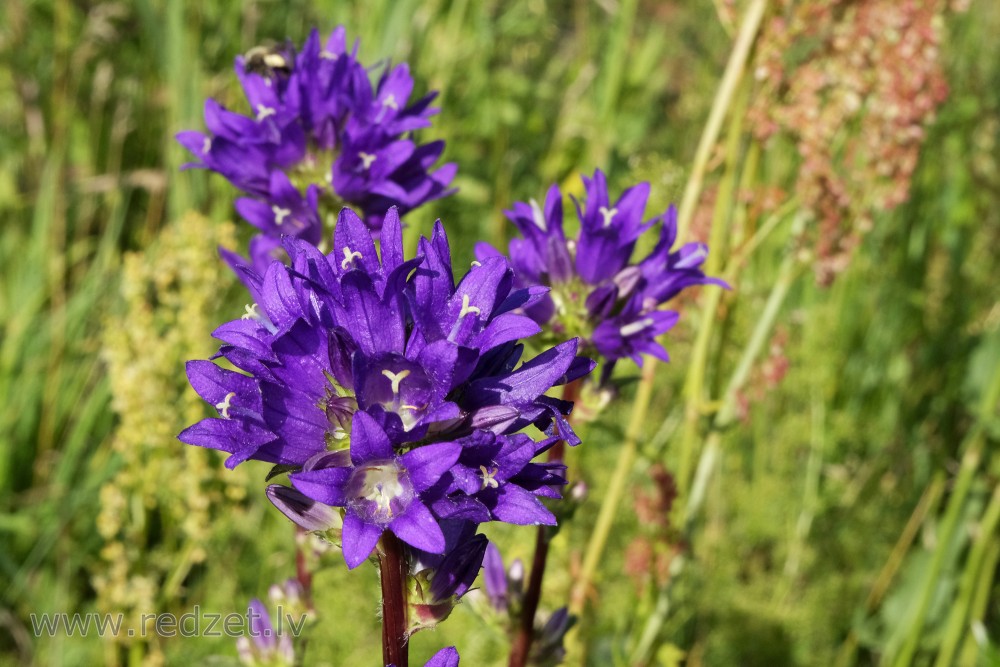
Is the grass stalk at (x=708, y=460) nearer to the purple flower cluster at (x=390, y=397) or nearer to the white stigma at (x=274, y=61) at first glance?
the purple flower cluster at (x=390, y=397)

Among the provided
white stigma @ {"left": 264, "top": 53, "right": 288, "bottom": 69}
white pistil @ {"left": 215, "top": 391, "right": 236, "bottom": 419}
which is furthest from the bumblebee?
white pistil @ {"left": 215, "top": 391, "right": 236, "bottom": 419}

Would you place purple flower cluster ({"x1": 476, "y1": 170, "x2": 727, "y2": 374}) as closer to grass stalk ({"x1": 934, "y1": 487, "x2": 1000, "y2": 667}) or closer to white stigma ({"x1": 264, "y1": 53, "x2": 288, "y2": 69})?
white stigma ({"x1": 264, "y1": 53, "x2": 288, "y2": 69})

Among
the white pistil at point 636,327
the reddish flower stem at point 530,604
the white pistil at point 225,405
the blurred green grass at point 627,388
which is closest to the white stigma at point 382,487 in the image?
the white pistil at point 225,405

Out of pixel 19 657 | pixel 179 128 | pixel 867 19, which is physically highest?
pixel 179 128

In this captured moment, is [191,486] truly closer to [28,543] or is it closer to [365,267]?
[28,543]

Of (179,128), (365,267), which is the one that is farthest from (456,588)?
(179,128)

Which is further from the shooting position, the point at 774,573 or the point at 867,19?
the point at 774,573
